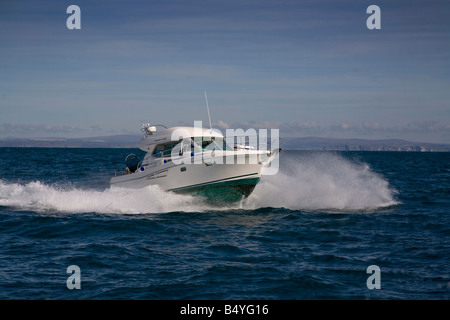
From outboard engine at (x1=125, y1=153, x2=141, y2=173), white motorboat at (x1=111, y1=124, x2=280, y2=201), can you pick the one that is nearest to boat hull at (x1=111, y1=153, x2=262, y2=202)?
white motorboat at (x1=111, y1=124, x2=280, y2=201)

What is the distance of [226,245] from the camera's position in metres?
13.0

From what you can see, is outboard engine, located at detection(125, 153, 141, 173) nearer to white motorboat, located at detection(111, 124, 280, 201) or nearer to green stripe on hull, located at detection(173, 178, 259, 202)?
white motorboat, located at detection(111, 124, 280, 201)

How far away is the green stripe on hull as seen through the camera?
60.8 ft

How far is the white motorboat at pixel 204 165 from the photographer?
18281 millimetres

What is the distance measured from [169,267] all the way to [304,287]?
3.32 meters

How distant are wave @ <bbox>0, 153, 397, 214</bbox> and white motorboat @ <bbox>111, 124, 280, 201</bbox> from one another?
57 cm

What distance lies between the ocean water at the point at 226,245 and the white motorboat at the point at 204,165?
64 centimetres

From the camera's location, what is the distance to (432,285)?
967 centimetres

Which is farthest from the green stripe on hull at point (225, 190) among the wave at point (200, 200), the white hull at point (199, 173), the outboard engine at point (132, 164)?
the outboard engine at point (132, 164)

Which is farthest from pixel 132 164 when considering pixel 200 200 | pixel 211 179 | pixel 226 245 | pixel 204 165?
pixel 226 245

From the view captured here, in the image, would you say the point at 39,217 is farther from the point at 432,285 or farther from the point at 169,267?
the point at 432,285
